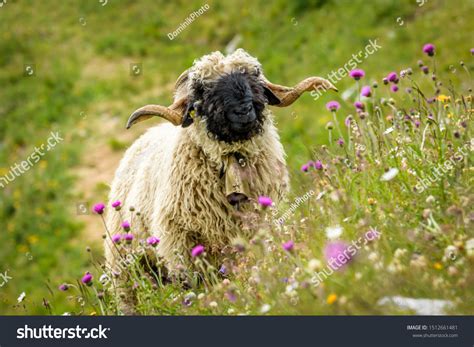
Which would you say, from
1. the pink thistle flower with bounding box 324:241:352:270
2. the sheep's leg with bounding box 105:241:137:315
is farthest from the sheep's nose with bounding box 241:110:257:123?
the pink thistle flower with bounding box 324:241:352:270

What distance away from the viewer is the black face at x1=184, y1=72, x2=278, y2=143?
6.27 metres

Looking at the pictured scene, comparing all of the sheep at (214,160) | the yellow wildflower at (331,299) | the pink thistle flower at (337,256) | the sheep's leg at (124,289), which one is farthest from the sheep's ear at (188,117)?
the yellow wildflower at (331,299)

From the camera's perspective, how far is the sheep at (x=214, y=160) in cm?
640

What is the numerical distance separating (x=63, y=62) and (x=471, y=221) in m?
18.5

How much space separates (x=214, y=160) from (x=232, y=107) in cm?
60

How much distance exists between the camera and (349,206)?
4.52m

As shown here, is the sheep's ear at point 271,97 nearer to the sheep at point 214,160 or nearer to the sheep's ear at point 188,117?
the sheep at point 214,160

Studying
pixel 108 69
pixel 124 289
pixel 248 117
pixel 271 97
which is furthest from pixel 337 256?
pixel 108 69

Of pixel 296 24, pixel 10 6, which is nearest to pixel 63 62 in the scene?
pixel 10 6

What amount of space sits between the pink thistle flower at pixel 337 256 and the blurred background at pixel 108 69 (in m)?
8.56

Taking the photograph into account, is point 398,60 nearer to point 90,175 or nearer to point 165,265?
point 90,175

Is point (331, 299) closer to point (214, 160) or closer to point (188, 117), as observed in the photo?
point (214, 160)

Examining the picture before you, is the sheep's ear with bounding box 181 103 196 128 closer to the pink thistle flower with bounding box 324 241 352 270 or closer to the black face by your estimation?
the black face

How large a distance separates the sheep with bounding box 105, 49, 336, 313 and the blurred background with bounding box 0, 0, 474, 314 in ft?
19.5
